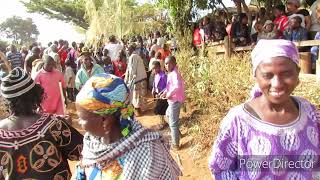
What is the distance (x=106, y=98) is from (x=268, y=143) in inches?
32.8

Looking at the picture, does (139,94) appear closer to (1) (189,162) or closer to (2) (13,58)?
(1) (189,162)

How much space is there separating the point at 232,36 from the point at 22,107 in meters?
7.21

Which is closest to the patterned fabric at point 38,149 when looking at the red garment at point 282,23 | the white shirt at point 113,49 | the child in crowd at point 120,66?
the red garment at point 282,23

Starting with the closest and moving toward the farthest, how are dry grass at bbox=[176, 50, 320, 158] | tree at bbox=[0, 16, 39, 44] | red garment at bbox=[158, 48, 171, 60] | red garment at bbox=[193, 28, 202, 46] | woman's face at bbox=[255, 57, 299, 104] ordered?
woman's face at bbox=[255, 57, 299, 104] < dry grass at bbox=[176, 50, 320, 158] < red garment at bbox=[158, 48, 171, 60] < red garment at bbox=[193, 28, 202, 46] < tree at bbox=[0, 16, 39, 44]

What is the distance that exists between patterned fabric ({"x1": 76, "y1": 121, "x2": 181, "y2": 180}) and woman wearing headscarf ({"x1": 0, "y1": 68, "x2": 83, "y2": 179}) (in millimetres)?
478

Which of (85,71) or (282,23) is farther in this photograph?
(282,23)

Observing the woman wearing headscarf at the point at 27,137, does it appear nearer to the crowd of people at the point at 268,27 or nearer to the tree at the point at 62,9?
the crowd of people at the point at 268,27

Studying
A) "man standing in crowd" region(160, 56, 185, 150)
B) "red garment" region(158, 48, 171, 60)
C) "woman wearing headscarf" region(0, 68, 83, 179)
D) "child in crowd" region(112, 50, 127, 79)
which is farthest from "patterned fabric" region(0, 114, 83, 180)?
"red garment" region(158, 48, 171, 60)

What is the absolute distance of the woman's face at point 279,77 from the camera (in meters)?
1.99

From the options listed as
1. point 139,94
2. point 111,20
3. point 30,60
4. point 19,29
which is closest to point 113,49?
point 139,94

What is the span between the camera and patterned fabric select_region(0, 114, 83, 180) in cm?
248

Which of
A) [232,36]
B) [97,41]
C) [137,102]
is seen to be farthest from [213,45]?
[97,41]

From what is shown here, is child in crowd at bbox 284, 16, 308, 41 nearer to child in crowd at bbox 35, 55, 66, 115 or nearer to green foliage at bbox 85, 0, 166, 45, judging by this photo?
child in crowd at bbox 35, 55, 66, 115

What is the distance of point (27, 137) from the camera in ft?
8.21
